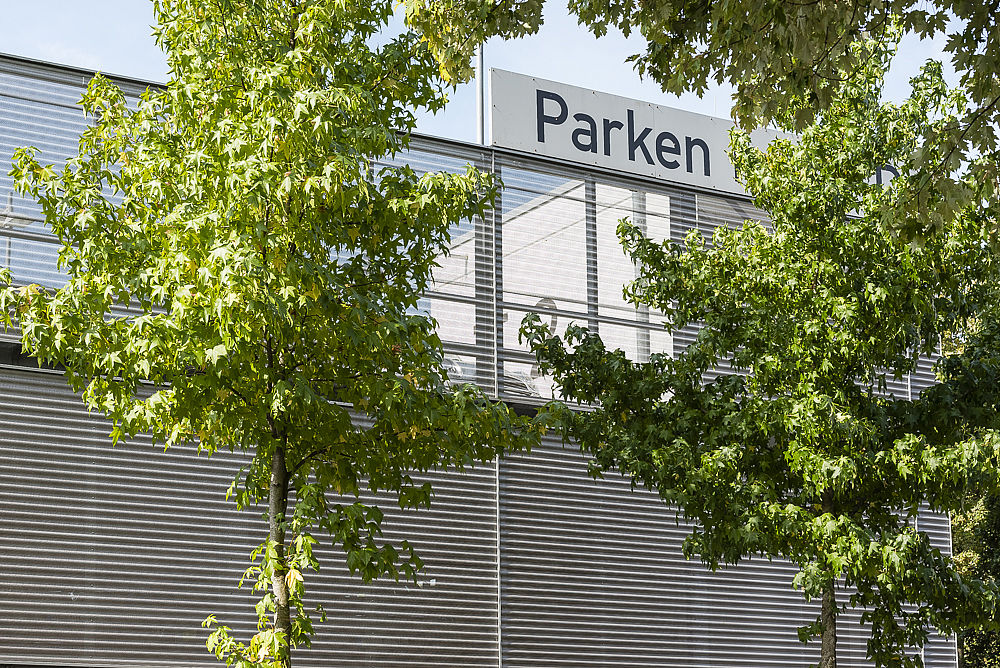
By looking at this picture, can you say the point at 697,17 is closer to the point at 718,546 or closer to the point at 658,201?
the point at 718,546

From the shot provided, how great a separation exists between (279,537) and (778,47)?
4.48 m

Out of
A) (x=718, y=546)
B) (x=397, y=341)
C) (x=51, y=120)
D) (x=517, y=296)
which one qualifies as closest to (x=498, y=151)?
(x=517, y=296)

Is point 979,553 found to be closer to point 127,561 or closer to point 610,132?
point 610,132

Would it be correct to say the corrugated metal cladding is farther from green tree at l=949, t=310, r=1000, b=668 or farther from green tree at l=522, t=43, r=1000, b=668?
green tree at l=949, t=310, r=1000, b=668

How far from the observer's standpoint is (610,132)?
16.5 m

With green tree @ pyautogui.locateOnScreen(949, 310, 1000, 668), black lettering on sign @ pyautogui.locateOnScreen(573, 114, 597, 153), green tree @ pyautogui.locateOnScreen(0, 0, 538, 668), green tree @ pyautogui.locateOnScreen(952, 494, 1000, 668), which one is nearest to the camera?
green tree @ pyautogui.locateOnScreen(0, 0, 538, 668)

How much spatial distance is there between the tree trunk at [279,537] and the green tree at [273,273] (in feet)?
0.05

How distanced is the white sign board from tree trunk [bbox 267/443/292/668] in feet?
26.3

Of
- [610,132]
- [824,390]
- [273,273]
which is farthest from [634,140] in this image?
[273,273]

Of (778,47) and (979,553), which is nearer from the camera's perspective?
(778,47)

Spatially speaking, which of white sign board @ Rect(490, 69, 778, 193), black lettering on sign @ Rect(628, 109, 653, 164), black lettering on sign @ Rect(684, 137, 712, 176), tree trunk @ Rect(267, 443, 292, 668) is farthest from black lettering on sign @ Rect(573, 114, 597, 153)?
tree trunk @ Rect(267, 443, 292, 668)

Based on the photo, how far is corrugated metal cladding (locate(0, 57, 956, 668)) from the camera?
12406 mm

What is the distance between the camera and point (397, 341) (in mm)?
8625

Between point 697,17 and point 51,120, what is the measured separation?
27.0 ft
